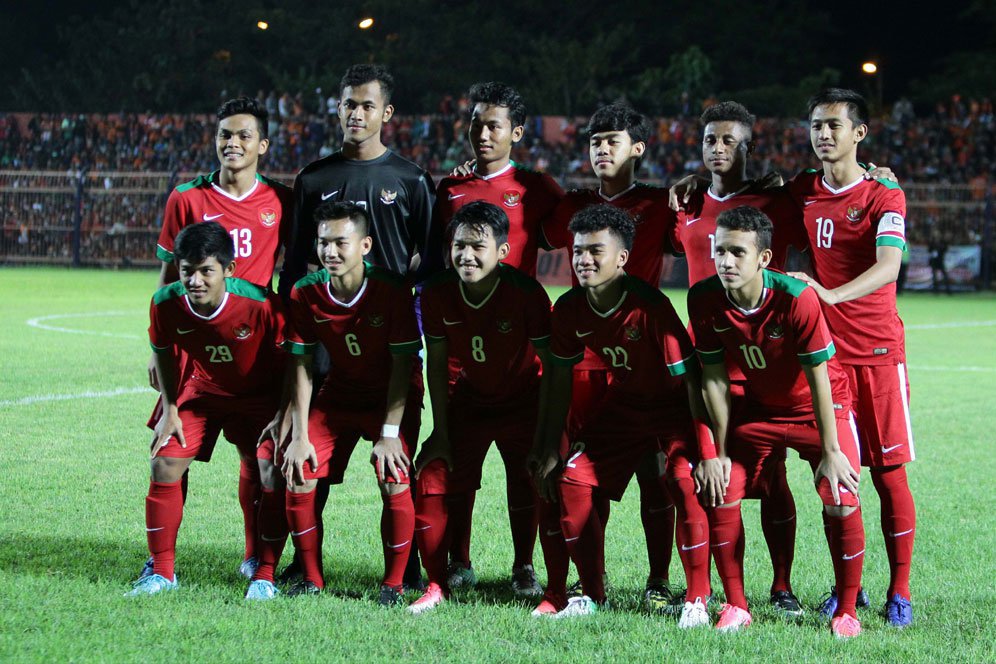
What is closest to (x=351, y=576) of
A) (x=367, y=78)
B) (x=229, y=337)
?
(x=229, y=337)

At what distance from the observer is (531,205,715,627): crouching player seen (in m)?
4.52

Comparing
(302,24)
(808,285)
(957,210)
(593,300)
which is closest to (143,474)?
(593,300)

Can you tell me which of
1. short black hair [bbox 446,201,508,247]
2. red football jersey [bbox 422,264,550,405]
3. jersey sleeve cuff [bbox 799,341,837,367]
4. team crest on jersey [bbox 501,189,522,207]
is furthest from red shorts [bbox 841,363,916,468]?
team crest on jersey [bbox 501,189,522,207]

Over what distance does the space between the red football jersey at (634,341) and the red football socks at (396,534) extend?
836 mm

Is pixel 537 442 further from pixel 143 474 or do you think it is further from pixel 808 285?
pixel 143 474

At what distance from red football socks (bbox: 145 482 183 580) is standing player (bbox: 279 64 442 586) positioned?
3.38ft

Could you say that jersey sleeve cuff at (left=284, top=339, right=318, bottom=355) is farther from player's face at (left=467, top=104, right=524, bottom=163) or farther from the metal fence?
the metal fence

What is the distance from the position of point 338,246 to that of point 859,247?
6.84 ft

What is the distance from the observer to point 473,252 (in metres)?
4.69

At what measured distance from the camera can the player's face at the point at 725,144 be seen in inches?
197

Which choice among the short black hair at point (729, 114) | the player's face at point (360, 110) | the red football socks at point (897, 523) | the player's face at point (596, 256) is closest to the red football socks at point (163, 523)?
the player's face at point (360, 110)

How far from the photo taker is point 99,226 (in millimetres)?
29281

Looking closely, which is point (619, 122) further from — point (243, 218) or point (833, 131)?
point (243, 218)

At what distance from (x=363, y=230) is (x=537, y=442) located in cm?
112
